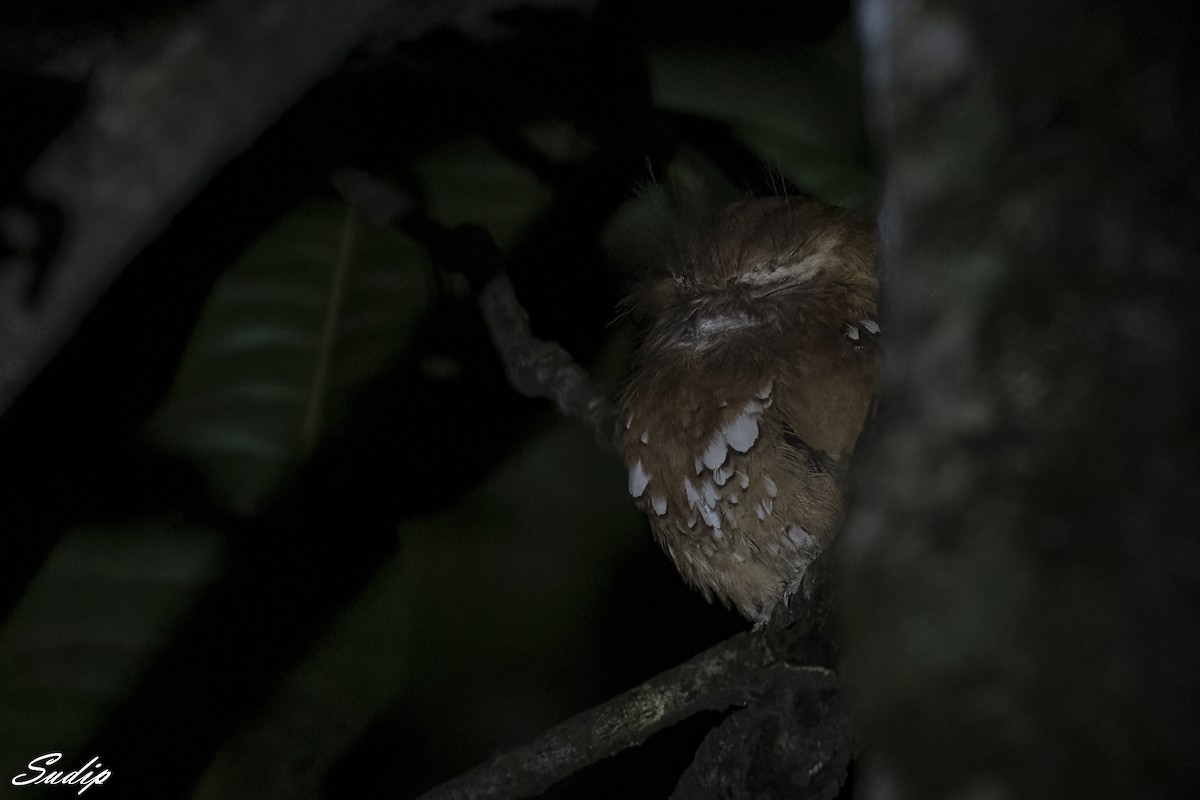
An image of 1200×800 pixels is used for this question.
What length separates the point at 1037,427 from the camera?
34 cm

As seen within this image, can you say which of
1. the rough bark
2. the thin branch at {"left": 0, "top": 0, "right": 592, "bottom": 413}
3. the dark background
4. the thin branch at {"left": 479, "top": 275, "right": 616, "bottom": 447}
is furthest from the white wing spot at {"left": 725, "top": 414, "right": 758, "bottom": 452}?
the rough bark

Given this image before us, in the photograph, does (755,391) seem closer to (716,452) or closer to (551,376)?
(716,452)

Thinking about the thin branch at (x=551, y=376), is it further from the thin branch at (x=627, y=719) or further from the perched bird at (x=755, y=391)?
the thin branch at (x=627, y=719)

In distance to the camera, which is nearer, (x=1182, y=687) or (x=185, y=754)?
(x=1182, y=687)

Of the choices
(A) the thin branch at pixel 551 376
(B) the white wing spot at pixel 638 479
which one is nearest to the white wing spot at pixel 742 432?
(B) the white wing spot at pixel 638 479

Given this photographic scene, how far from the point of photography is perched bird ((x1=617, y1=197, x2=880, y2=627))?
1.24 m

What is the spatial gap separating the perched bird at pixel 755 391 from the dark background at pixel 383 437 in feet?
0.76

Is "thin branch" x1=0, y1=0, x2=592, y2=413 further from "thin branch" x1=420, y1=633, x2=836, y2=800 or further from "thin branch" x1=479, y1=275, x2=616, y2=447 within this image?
"thin branch" x1=479, y1=275, x2=616, y2=447

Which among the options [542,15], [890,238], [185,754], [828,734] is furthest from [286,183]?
[890,238]

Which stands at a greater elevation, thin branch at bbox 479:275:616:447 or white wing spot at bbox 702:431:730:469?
white wing spot at bbox 702:431:730:469

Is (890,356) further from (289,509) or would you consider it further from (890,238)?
(289,509)

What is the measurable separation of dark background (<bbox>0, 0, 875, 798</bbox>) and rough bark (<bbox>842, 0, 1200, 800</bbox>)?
1206 millimetres

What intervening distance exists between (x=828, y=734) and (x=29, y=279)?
2.79 feet

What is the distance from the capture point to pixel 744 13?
1834 millimetres
